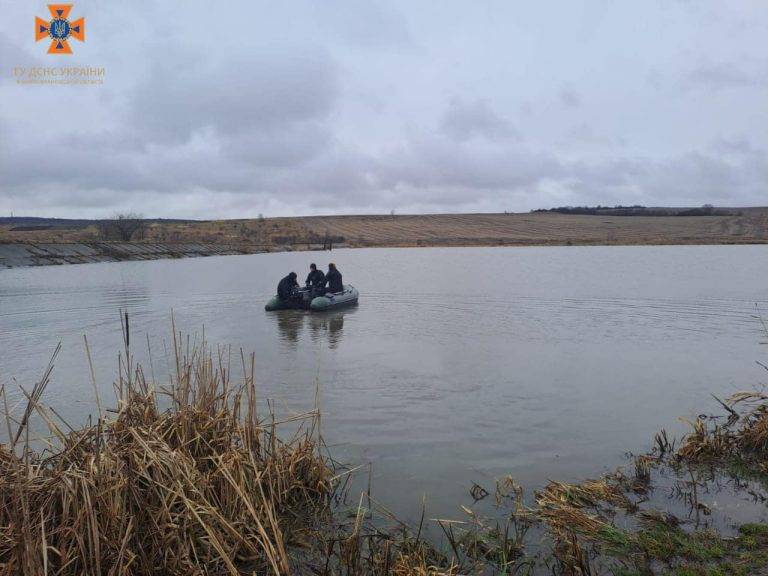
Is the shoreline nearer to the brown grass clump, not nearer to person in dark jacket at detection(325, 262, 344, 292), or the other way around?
person in dark jacket at detection(325, 262, 344, 292)

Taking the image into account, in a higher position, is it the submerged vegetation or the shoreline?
the shoreline

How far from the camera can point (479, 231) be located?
77062mm

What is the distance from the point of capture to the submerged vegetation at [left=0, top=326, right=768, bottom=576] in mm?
3480

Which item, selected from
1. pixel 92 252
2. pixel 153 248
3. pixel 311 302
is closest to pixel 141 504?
pixel 311 302

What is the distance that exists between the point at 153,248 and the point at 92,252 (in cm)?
730

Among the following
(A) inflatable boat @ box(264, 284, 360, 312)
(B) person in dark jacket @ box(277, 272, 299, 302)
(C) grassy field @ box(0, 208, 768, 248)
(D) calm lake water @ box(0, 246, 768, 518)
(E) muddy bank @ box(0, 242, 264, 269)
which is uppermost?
(C) grassy field @ box(0, 208, 768, 248)

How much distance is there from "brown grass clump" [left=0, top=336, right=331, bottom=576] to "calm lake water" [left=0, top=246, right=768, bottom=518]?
140 cm

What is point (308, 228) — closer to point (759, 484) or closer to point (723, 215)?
point (723, 215)

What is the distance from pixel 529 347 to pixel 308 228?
70.6 metres

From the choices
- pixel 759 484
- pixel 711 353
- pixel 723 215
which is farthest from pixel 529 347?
pixel 723 215

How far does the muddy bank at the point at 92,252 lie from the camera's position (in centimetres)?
3825

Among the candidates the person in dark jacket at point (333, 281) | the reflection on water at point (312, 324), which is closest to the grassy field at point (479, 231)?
the person in dark jacket at point (333, 281)

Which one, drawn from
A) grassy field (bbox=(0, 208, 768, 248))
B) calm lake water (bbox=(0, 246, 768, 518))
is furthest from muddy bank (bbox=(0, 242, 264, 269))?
calm lake water (bbox=(0, 246, 768, 518))

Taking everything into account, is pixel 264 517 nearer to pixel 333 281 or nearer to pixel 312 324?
pixel 312 324
